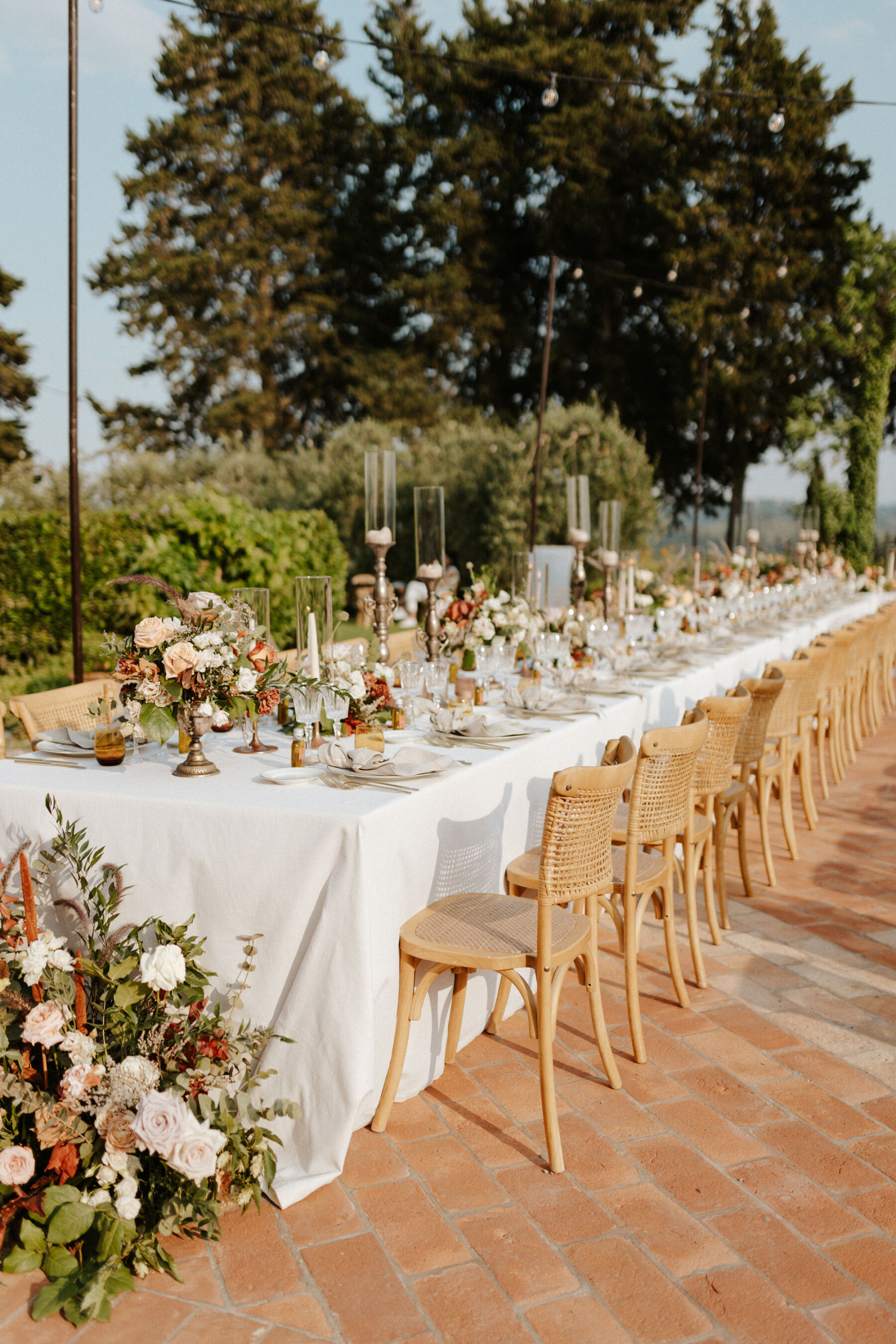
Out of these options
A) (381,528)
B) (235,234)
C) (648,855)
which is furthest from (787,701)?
(235,234)

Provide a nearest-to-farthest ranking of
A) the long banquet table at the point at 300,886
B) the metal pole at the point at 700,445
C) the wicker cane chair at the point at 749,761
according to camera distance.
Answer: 1. the long banquet table at the point at 300,886
2. the wicker cane chair at the point at 749,761
3. the metal pole at the point at 700,445

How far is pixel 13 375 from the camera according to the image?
24.4 m

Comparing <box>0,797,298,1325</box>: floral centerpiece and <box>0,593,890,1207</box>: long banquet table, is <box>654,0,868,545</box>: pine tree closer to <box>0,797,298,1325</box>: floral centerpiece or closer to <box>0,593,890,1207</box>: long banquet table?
<box>0,593,890,1207</box>: long banquet table

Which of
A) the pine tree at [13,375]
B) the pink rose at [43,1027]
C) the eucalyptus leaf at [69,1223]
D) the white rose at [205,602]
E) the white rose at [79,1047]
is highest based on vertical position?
the pine tree at [13,375]

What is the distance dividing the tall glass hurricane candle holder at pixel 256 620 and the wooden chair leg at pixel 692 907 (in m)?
1.41

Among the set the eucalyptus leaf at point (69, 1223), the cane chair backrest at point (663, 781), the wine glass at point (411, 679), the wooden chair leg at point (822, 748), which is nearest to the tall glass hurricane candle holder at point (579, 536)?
the wooden chair leg at point (822, 748)

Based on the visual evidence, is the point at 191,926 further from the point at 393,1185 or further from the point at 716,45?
the point at 716,45

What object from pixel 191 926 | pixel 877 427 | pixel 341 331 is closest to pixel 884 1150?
pixel 191 926

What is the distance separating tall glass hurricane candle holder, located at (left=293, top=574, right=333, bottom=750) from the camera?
3.23 metres

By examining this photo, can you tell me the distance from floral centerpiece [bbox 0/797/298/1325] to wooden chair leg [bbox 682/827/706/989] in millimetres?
1612

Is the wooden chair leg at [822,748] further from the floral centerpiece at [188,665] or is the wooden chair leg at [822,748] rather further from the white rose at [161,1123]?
the white rose at [161,1123]

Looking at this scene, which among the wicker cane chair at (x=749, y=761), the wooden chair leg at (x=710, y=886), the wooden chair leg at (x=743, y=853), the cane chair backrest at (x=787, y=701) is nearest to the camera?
the wooden chair leg at (x=710, y=886)

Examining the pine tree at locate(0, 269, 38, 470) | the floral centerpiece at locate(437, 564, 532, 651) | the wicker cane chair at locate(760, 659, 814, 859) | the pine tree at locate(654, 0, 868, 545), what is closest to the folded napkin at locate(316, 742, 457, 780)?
the floral centerpiece at locate(437, 564, 532, 651)

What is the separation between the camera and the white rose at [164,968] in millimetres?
2258
